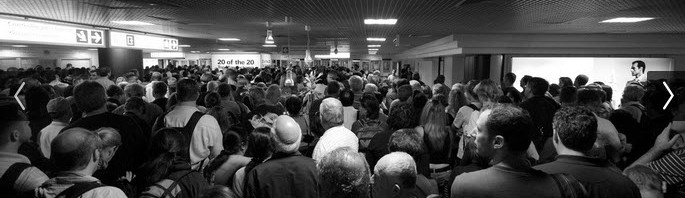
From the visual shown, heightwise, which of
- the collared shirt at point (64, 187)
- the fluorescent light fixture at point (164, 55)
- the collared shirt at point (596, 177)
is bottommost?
the collared shirt at point (64, 187)

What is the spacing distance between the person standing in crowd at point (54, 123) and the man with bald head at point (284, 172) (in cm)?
239

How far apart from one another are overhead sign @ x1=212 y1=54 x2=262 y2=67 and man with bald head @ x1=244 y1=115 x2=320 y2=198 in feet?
76.0

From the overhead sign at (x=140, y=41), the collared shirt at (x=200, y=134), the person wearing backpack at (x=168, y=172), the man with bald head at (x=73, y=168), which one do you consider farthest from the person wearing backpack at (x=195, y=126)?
the overhead sign at (x=140, y=41)

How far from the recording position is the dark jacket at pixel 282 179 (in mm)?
2961

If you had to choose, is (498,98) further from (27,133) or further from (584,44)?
(584,44)

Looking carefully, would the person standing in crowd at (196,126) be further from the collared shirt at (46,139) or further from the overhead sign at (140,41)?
the overhead sign at (140,41)

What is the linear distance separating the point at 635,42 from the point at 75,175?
43.8 ft

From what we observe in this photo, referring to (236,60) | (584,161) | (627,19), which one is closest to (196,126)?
(584,161)

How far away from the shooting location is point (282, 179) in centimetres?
298

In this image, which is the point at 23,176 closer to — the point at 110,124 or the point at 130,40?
the point at 110,124

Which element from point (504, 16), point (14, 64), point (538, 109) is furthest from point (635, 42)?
point (14, 64)

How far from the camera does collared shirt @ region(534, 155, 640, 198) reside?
236 centimetres

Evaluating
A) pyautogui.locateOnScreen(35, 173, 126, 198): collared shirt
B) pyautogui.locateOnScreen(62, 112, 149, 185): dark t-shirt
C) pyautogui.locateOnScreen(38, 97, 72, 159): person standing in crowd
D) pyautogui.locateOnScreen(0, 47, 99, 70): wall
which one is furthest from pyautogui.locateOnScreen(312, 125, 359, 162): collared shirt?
pyautogui.locateOnScreen(0, 47, 99, 70): wall

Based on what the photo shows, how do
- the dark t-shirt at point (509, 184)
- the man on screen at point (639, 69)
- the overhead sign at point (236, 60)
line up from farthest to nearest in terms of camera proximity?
1. the overhead sign at point (236, 60)
2. the man on screen at point (639, 69)
3. the dark t-shirt at point (509, 184)
